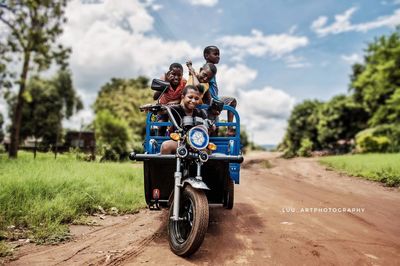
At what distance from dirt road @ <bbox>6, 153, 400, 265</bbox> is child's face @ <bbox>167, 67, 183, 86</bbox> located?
2.05 m

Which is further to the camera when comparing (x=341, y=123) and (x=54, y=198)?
(x=341, y=123)

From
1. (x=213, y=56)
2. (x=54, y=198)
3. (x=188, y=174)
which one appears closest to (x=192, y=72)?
(x=213, y=56)

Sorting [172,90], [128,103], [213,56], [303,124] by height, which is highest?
[128,103]

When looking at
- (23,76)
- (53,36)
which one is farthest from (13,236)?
(53,36)

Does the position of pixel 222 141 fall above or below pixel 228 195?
above

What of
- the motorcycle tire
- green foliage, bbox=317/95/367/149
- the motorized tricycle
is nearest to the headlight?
the motorized tricycle

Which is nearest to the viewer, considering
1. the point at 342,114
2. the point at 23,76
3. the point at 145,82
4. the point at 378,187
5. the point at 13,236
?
the point at 13,236

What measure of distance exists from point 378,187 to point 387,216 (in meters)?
3.28

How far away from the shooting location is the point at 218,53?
535cm

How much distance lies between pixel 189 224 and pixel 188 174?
0.56 meters

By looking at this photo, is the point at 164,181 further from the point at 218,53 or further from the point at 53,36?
the point at 53,36

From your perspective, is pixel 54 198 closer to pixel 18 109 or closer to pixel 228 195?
pixel 228 195

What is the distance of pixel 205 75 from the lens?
194 inches

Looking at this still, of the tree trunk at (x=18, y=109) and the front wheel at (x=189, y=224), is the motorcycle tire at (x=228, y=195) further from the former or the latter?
the tree trunk at (x=18, y=109)
